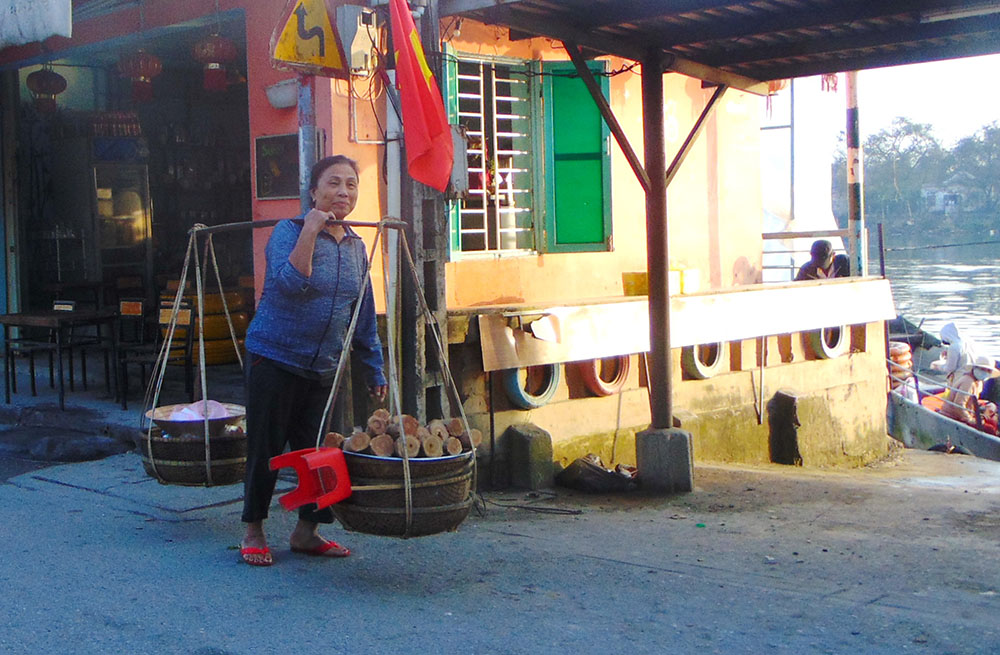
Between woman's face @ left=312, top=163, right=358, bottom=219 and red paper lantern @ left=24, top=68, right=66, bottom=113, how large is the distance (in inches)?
309

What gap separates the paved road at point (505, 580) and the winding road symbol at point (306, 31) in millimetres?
2957

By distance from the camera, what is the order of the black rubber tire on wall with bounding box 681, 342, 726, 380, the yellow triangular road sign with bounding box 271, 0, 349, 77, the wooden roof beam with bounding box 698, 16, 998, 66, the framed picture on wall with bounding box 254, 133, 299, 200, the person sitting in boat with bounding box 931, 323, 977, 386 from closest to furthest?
the yellow triangular road sign with bounding box 271, 0, 349, 77
the wooden roof beam with bounding box 698, 16, 998, 66
the framed picture on wall with bounding box 254, 133, 299, 200
the black rubber tire on wall with bounding box 681, 342, 726, 380
the person sitting in boat with bounding box 931, 323, 977, 386

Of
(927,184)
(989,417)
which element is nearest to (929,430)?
(989,417)

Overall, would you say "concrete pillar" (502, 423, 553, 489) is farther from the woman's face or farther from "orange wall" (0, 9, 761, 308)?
the woman's face

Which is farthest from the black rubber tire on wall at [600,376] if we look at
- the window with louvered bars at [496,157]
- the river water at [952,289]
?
the river water at [952,289]

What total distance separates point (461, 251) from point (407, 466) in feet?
17.2

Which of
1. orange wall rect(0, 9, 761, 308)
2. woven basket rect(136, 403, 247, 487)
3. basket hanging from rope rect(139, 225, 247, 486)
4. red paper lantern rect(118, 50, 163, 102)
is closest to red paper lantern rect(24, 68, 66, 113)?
orange wall rect(0, 9, 761, 308)

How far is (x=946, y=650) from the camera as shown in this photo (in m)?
4.30

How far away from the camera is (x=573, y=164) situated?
10219 millimetres

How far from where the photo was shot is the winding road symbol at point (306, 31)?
7018 millimetres

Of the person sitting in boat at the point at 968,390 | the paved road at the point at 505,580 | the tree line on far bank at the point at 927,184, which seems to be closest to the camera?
the paved road at the point at 505,580

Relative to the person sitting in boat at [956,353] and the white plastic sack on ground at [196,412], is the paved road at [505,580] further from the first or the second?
the person sitting in boat at [956,353]

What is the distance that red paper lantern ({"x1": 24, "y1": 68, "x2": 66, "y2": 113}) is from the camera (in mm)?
11609

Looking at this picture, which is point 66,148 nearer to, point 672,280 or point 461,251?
point 461,251
